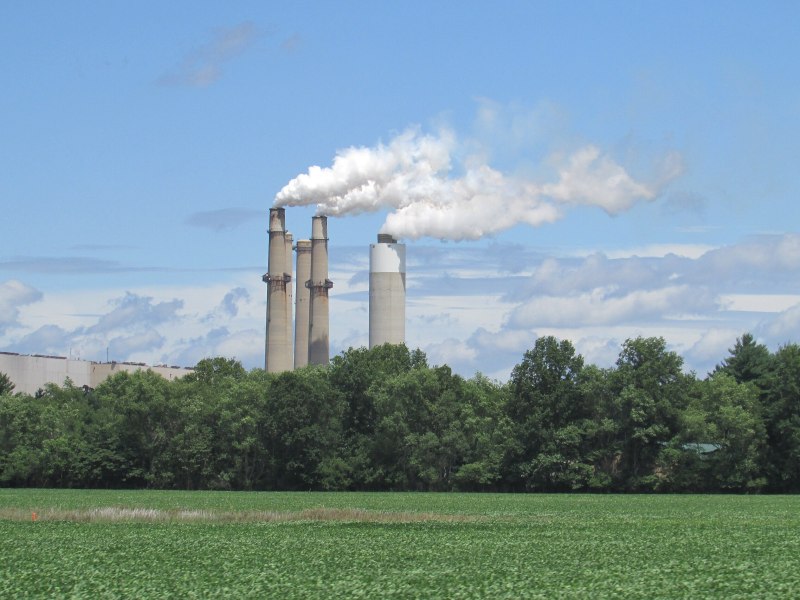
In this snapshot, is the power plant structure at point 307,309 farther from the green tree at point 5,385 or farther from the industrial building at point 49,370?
the green tree at point 5,385

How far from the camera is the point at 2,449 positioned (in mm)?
99000

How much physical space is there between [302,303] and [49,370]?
29.7 meters

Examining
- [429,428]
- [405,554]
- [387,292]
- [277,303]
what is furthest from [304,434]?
[405,554]

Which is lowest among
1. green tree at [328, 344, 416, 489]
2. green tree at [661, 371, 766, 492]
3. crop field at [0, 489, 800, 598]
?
crop field at [0, 489, 800, 598]

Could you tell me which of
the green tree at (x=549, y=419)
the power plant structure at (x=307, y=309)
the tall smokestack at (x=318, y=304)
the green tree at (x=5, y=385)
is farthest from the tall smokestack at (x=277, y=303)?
the green tree at (x=549, y=419)

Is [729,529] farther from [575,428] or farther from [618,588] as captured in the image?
[575,428]

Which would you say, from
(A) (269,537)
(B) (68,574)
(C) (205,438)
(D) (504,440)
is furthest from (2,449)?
(B) (68,574)

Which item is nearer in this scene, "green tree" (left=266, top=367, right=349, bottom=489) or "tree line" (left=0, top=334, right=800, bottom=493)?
"tree line" (left=0, top=334, right=800, bottom=493)

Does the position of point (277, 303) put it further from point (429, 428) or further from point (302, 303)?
point (429, 428)

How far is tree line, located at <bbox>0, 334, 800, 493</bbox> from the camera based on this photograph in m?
79.9

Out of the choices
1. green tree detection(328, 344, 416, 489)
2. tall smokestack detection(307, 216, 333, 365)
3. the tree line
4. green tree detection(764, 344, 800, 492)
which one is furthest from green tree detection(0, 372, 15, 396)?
green tree detection(764, 344, 800, 492)

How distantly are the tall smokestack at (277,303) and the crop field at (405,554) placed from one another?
57.8 metres

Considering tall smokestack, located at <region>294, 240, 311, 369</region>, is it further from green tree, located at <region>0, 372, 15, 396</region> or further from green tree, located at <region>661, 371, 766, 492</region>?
green tree, located at <region>661, 371, 766, 492</region>

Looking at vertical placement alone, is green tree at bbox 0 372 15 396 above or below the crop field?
above
